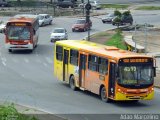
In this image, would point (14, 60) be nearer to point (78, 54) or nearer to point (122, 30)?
point (78, 54)

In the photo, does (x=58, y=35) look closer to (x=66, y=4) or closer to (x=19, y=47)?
(x=19, y=47)

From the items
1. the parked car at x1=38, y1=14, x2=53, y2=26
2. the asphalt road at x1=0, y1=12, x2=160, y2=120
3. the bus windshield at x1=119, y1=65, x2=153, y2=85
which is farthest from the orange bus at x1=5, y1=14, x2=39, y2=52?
the parked car at x1=38, y1=14, x2=53, y2=26

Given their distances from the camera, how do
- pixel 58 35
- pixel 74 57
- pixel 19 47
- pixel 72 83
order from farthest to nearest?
pixel 58 35
pixel 19 47
pixel 72 83
pixel 74 57

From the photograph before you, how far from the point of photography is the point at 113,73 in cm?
2977

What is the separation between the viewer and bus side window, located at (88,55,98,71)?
3184 cm

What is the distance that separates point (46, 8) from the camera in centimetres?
11325

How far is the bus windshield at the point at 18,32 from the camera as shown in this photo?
5622 centimetres

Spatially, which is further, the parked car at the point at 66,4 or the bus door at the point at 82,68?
the parked car at the point at 66,4

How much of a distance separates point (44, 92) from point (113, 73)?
525 centimetres

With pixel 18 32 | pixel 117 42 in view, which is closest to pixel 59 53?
pixel 18 32

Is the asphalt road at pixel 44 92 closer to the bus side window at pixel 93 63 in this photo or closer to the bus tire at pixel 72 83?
the bus tire at pixel 72 83

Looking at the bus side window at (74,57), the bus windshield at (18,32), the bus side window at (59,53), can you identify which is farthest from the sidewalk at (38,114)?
the bus windshield at (18,32)

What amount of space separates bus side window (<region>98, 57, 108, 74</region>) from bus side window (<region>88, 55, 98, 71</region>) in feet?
1.37

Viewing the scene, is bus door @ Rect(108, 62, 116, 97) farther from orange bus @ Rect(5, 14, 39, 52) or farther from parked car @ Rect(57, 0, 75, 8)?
parked car @ Rect(57, 0, 75, 8)
